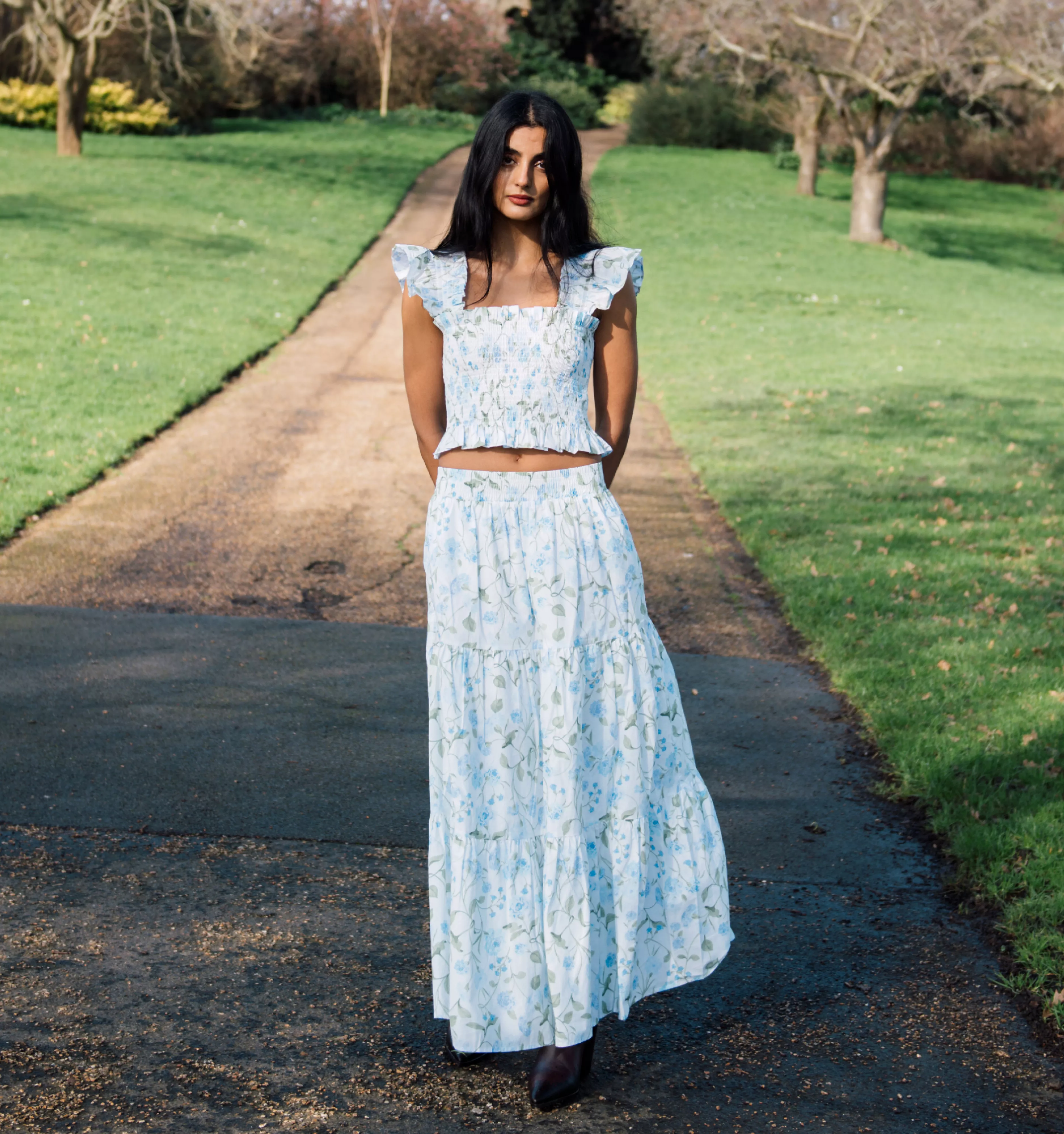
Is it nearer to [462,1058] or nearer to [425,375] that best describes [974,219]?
[425,375]

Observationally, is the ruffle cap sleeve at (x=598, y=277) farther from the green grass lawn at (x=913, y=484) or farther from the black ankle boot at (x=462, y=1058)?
the black ankle boot at (x=462, y=1058)

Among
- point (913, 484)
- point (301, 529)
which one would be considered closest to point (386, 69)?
point (913, 484)

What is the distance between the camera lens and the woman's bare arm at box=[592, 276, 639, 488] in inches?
114

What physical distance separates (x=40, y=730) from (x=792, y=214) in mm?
26506

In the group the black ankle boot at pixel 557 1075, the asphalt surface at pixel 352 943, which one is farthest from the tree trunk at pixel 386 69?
the black ankle boot at pixel 557 1075

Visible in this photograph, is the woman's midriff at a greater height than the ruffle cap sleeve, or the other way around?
the ruffle cap sleeve

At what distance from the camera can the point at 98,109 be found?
32.1 m

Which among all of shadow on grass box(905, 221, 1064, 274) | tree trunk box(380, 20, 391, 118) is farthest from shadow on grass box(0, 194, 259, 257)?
tree trunk box(380, 20, 391, 118)

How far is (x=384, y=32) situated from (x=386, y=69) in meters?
1.68

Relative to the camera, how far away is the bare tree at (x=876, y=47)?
2106 cm

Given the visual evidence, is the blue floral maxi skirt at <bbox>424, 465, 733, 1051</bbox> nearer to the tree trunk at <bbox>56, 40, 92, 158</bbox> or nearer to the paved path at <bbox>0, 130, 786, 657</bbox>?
the paved path at <bbox>0, 130, 786, 657</bbox>

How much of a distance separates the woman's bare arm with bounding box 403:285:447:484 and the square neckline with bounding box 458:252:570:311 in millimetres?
108

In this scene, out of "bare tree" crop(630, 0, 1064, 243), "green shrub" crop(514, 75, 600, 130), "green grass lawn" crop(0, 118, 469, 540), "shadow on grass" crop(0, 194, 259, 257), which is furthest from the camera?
"green shrub" crop(514, 75, 600, 130)

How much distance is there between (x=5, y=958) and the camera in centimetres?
319
